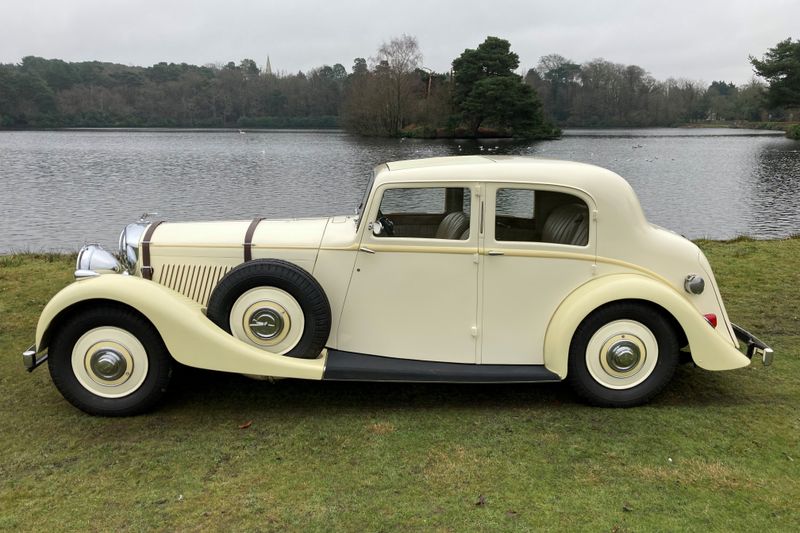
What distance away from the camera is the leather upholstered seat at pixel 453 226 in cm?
452

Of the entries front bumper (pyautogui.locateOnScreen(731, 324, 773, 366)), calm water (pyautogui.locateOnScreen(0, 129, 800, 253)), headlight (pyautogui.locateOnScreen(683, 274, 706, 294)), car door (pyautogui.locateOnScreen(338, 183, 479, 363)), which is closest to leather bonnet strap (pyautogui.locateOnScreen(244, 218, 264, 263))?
car door (pyautogui.locateOnScreen(338, 183, 479, 363))

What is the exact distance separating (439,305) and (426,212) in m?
1.00

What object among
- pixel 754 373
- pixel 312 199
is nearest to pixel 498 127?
pixel 312 199

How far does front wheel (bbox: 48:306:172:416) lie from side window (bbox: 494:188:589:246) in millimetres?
2710

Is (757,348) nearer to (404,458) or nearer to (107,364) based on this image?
→ (404,458)

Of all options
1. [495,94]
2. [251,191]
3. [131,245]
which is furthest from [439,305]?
[495,94]

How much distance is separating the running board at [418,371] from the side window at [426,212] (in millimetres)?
976

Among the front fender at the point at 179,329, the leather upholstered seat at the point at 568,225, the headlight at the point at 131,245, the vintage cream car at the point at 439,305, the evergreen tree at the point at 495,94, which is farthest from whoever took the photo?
the evergreen tree at the point at 495,94

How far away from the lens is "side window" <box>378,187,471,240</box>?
4504mm

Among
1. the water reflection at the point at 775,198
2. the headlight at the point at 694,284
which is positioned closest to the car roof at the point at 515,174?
the headlight at the point at 694,284

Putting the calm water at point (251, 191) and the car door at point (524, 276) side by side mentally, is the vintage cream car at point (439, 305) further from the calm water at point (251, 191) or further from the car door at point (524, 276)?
the calm water at point (251, 191)

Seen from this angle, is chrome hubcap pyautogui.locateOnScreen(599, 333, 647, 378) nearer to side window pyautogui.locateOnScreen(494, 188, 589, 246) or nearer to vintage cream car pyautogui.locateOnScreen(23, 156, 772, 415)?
vintage cream car pyautogui.locateOnScreen(23, 156, 772, 415)

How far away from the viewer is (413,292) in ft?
14.4

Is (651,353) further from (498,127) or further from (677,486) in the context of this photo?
(498,127)
